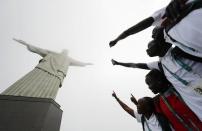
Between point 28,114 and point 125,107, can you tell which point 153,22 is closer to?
point 125,107

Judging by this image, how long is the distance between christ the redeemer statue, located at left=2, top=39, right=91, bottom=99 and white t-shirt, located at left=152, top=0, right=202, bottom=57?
23.5 ft

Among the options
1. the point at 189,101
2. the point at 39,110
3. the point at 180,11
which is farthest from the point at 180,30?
the point at 39,110

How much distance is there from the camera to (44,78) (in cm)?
1023

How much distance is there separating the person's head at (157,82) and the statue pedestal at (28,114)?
517 centimetres

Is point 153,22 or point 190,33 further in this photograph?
point 153,22

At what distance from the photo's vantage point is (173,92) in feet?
9.23

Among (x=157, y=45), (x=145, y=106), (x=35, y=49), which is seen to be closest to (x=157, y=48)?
(x=157, y=45)

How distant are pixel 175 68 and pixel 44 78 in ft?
27.4

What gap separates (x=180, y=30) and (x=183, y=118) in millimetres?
962

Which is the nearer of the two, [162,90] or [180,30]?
[180,30]

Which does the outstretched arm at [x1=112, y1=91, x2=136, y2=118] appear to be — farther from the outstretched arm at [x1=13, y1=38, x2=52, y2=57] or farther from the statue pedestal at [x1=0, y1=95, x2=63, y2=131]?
the outstretched arm at [x1=13, y1=38, x2=52, y2=57]

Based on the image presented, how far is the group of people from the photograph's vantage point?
2197 mm

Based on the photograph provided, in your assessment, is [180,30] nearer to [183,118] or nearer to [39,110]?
[183,118]

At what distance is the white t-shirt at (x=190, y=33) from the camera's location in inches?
83.2
